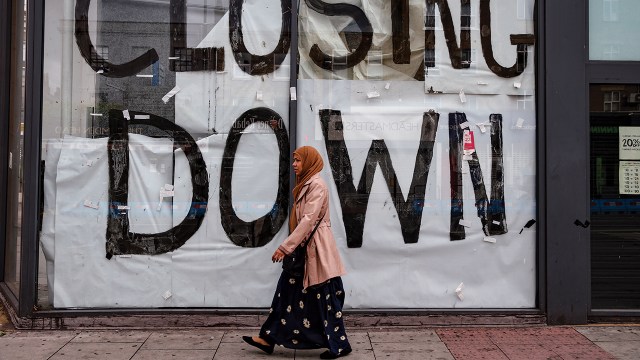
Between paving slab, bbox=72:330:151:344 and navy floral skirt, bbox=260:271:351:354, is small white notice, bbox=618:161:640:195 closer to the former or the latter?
navy floral skirt, bbox=260:271:351:354

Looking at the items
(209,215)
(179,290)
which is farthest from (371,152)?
(179,290)

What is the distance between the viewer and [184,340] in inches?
252

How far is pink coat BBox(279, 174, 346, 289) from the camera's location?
5.57m

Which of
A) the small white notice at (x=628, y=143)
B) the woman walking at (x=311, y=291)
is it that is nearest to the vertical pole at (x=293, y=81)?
the woman walking at (x=311, y=291)

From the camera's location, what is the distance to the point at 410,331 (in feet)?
22.2

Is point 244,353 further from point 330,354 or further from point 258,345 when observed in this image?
point 330,354

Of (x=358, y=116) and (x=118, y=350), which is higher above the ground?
(x=358, y=116)

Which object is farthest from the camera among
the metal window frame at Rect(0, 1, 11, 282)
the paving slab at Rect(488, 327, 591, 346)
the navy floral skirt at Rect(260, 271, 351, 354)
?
the metal window frame at Rect(0, 1, 11, 282)

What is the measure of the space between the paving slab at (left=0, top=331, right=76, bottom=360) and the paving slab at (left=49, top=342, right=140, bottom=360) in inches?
3.8

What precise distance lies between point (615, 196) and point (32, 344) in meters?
5.85

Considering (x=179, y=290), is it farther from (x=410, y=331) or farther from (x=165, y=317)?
(x=410, y=331)

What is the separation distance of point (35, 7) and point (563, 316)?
6.06 metres

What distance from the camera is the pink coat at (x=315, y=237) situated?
18.3 ft

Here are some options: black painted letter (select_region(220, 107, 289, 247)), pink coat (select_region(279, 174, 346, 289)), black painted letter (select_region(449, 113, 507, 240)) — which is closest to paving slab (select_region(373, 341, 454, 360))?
pink coat (select_region(279, 174, 346, 289))
